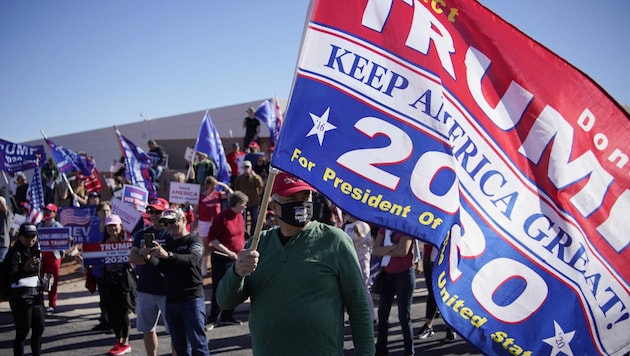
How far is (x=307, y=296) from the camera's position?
9.86 feet

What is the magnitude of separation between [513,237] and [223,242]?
19.0 feet

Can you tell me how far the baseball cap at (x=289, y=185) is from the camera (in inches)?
127

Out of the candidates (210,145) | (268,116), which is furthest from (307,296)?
(268,116)

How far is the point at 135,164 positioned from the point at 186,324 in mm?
8767

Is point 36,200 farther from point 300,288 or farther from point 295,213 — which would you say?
point 300,288

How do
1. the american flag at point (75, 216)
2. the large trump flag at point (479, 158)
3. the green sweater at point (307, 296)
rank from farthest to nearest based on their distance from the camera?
the american flag at point (75, 216)
the large trump flag at point (479, 158)
the green sweater at point (307, 296)

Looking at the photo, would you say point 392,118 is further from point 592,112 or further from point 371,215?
point 592,112

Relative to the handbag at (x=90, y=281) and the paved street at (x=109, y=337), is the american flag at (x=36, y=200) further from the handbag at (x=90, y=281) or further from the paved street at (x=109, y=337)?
the handbag at (x=90, y=281)

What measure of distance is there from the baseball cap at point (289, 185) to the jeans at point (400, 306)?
11.9 ft

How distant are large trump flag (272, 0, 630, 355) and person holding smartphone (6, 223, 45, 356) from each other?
505cm

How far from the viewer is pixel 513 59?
3367 mm

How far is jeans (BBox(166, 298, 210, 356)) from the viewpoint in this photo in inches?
219

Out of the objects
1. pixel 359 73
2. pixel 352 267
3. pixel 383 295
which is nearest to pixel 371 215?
pixel 352 267

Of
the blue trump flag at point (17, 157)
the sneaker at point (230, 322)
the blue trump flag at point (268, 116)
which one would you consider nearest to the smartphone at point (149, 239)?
the sneaker at point (230, 322)
